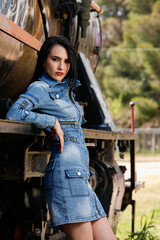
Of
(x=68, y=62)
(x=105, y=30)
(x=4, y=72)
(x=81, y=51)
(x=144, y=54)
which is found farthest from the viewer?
(x=105, y=30)

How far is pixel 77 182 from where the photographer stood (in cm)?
221

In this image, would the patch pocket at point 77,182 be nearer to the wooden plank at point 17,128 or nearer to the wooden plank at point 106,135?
the wooden plank at point 17,128

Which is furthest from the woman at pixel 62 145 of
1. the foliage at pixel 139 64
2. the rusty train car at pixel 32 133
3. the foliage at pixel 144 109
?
the foliage at pixel 144 109

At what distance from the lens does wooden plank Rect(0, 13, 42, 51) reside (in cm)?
260

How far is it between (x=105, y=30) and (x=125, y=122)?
9606 mm

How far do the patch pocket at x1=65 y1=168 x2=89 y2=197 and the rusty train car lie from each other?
1.06 ft

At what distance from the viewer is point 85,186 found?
7.36 ft

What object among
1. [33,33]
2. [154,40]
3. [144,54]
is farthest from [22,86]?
[154,40]

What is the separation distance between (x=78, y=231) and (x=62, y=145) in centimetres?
47

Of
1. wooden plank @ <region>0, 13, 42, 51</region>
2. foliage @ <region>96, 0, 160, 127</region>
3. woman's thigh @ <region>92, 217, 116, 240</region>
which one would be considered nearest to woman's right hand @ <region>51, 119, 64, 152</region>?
woman's thigh @ <region>92, 217, 116, 240</region>

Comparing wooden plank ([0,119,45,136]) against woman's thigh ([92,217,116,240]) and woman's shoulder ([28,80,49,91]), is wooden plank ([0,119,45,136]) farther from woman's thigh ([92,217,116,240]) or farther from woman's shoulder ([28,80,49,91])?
woman's thigh ([92,217,116,240])

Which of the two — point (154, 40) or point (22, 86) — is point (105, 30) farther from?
point (22, 86)

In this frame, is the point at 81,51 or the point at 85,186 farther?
the point at 81,51

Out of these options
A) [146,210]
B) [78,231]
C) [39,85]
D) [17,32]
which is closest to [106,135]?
[17,32]
